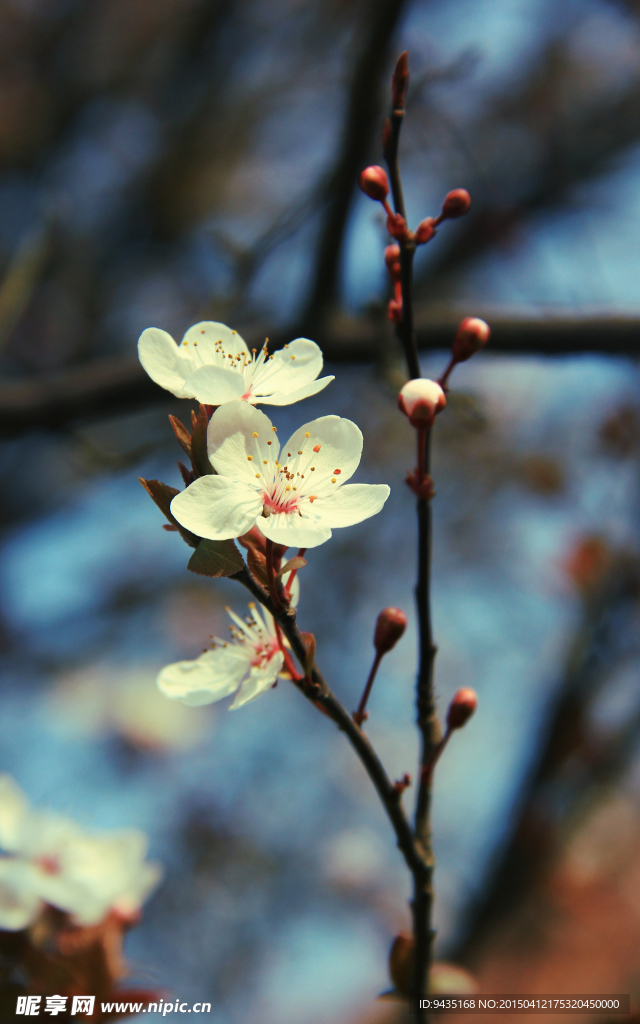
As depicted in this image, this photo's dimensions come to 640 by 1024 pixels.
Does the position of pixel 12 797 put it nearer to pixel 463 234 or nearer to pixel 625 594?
pixel 625 594

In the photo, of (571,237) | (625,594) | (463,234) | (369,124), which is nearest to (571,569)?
(625,594)

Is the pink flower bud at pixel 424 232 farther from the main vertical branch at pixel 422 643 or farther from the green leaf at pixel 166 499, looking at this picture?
the green leaf at pixel 166 499

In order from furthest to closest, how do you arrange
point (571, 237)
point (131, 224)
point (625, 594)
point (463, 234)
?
point (131, 224) → point (463, 234) → point (571, 237) → point (625, 594)

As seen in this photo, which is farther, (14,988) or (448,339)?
(448,339)

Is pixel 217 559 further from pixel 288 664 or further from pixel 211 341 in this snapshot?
pixel 211 341

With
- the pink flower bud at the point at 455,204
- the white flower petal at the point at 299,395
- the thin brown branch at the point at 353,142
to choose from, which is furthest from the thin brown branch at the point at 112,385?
Result: the white flower petal at the point at 299,395

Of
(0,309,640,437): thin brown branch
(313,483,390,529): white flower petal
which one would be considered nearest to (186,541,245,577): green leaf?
(313,483,390,529): white flower petal
